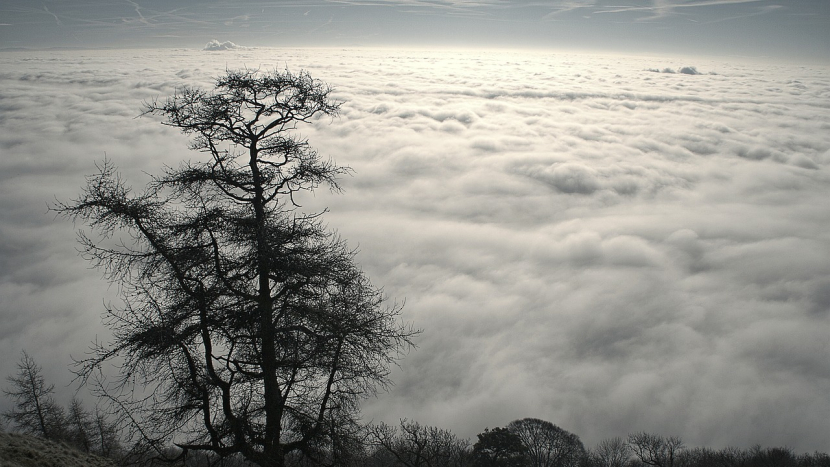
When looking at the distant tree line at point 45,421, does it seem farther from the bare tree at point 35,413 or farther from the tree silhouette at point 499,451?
the tree silhouette at point 499,451

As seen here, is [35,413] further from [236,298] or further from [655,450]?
[655,450]

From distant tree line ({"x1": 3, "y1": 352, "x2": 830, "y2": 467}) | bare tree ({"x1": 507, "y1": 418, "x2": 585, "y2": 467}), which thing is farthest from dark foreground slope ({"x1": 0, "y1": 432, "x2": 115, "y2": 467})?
bare tree ({"x1": 507, "y1": 418, "x2": 585, "y2": 467})

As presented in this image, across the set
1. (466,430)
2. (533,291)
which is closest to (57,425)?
(466,430)

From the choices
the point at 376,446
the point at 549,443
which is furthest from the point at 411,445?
the point at 549,443

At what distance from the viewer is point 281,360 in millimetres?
7902

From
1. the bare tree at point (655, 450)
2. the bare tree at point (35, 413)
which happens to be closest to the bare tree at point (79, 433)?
the bare tree at point (35, 413)

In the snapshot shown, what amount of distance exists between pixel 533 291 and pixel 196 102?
14208cm

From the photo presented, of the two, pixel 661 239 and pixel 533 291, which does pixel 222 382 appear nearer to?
pixel 533 291

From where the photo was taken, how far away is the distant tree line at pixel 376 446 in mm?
8867

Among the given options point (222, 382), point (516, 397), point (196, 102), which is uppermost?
point (196, 102)

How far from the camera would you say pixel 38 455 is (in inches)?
359

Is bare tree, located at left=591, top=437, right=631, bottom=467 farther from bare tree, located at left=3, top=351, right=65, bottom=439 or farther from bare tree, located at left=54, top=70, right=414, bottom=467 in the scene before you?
bare tree, located at left=54, top=70, right=414, bottom=467

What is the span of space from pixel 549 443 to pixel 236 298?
154 feet

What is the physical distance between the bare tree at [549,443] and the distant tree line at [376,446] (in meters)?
0.09
